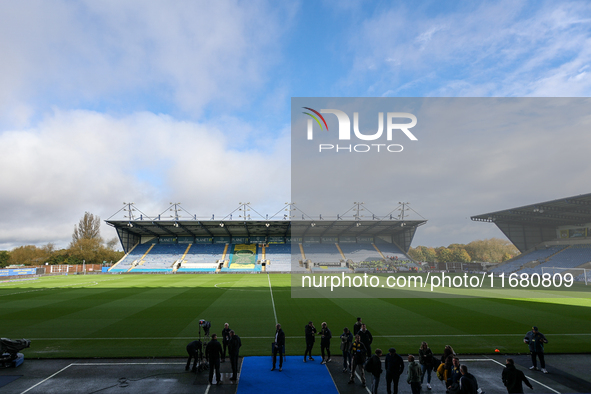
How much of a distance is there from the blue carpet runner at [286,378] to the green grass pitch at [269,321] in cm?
136

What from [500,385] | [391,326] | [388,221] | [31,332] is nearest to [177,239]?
[388,221]

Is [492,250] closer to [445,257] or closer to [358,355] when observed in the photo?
[445,257]

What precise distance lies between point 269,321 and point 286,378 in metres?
8.35

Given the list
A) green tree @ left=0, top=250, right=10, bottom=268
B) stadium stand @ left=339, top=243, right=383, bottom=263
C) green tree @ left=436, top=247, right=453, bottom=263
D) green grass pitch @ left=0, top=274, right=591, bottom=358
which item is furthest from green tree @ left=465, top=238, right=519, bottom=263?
green tree @ left=0, top=250, right=10, bottom=268

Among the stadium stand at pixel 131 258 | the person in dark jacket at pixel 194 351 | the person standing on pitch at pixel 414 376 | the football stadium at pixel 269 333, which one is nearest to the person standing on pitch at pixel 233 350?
the football stadium at pixel 269 333

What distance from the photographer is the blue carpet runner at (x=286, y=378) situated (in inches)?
349

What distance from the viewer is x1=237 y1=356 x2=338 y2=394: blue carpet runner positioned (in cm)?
886

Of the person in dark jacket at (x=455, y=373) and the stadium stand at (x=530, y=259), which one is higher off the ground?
the person in dark jacket at (x=455, y=373)

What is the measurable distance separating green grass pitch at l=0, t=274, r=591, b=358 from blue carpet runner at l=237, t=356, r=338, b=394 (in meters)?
1.36

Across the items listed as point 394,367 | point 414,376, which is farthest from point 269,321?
point 414,376

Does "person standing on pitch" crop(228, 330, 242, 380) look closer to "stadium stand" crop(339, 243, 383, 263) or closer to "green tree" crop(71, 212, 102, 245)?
"stadium stand" crop(339, 243, 383, 263)

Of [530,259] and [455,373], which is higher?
[455,373]

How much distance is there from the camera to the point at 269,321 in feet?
58.2

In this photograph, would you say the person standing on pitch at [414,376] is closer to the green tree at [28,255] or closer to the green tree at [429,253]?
the green tree at [28,255]
